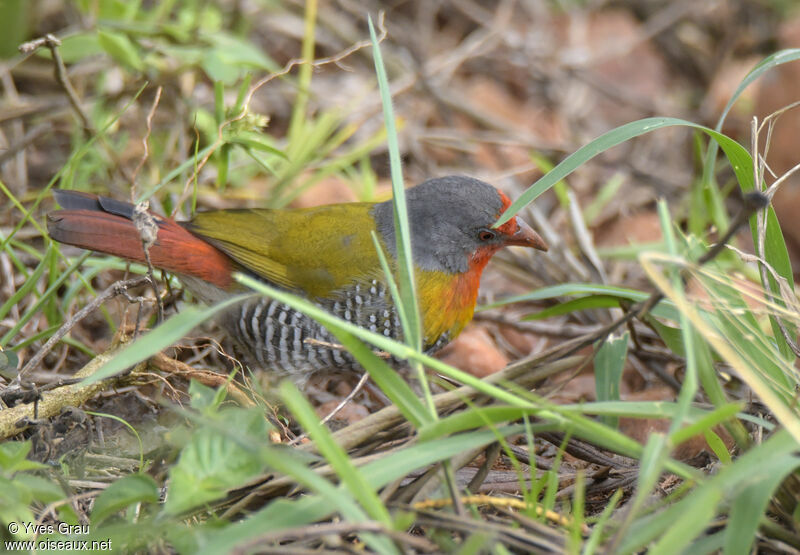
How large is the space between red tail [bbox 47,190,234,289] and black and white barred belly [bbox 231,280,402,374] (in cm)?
22

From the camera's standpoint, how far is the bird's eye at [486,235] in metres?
3.03

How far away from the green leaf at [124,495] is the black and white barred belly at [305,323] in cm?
114

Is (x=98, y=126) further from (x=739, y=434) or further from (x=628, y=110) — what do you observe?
(x=628, y=110)

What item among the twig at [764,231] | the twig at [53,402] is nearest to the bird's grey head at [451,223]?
the twig at [764,231]

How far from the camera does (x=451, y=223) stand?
9.95 feet

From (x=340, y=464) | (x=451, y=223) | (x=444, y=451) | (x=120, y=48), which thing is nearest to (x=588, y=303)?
(x=451, y=223)

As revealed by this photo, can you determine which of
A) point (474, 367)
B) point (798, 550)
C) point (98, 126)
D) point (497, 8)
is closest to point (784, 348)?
point (798, 550)

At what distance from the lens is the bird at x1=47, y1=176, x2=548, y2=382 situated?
291 centimetres

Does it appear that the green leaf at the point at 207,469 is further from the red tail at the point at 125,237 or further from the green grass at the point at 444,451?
the red tail at the point at 125,237

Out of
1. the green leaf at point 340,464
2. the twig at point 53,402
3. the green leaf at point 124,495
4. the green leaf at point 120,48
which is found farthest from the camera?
the green leaf at point 120,48

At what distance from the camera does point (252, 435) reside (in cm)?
171

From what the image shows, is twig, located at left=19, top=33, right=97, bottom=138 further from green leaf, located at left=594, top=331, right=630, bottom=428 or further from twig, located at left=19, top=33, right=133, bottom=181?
green leaf, located at left=594, top=331, right=630, bottom=428

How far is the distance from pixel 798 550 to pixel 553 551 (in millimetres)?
540

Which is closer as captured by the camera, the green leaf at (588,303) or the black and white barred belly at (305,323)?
the green leaf at (588,303)
